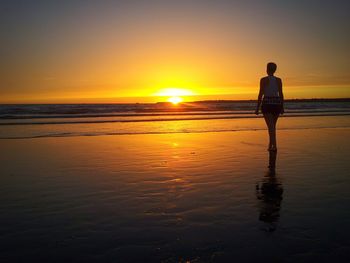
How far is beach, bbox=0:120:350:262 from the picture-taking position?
3260mm

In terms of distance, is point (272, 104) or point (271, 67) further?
point (272, 104)

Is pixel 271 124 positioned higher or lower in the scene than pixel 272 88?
lower

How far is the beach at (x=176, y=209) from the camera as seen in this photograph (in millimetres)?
3260

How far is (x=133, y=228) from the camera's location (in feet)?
12.5

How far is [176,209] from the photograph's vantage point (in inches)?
176

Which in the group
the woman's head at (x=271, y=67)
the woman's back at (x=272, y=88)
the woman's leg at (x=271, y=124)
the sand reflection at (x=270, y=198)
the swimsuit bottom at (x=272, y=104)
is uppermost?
the woman's head at (x=271, y=67)

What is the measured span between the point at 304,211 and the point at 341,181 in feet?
6.75

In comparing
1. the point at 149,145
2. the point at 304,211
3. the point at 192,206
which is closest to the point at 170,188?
the point at 192,206

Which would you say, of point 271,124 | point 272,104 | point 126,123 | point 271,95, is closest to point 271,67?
point 271,95

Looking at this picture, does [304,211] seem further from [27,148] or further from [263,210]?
[27,148]

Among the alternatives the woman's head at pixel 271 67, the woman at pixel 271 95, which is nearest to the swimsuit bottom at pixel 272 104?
the woman at pixel 271 95

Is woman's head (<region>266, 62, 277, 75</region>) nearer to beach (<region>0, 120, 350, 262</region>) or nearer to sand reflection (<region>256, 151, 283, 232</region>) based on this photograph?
beach (<region>0, 120, 350, 262</region>)

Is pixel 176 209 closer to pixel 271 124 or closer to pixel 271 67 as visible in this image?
pixel 271 124

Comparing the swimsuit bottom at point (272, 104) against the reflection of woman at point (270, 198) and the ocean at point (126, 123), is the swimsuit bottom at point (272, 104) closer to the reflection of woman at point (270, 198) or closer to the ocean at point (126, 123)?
the reflection of woman at point (270, 198)
